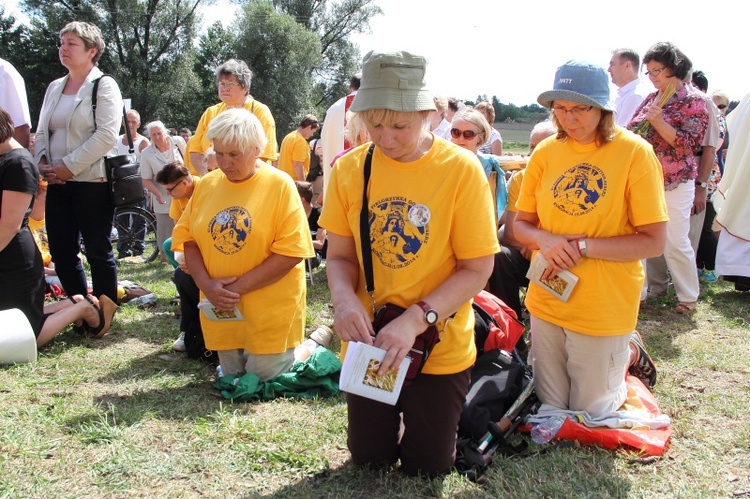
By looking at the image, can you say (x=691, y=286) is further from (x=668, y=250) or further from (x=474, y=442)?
(x=474, y=442)

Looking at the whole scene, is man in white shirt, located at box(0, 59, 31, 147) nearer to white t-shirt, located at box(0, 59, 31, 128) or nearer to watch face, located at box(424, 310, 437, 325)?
white t-shirt, located at box(0, 59, 31, 128)

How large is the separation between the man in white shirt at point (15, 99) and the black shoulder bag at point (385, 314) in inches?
148

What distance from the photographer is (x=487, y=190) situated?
2438mm

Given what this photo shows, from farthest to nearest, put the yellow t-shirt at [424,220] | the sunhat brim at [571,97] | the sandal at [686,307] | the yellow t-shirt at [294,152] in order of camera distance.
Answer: the yellow t-shirt at [294,152], the sandal at [686,307], the sunhat brim at [571,97], the yellow t-shirt at [424,220]

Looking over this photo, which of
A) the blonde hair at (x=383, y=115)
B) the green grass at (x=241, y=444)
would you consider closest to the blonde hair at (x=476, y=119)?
the green grass at (x=241, y=444)

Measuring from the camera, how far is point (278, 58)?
1449 inches

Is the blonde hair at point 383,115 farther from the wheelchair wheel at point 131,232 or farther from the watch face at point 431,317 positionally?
the wheelchair wheel at point 131,232

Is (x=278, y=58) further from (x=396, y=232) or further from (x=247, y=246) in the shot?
(x=396, y=232)

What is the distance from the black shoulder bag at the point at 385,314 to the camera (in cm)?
237

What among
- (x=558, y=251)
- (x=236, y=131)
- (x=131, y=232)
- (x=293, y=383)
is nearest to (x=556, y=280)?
(x=558, y=251)

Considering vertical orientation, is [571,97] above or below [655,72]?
below

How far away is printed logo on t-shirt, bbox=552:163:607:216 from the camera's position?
295 centimetres

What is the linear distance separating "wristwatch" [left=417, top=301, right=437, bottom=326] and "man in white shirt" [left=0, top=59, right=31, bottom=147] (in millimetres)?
4130

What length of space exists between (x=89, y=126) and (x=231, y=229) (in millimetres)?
2129
